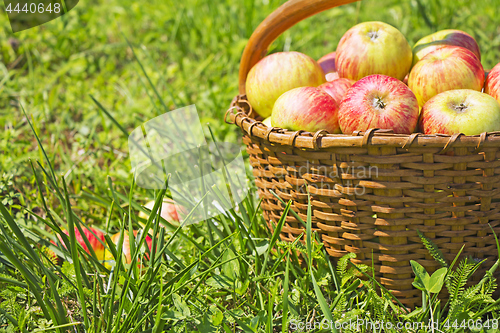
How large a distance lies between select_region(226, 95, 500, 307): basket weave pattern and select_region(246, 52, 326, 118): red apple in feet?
1.06

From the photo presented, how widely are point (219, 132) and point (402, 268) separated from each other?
53.8 inches

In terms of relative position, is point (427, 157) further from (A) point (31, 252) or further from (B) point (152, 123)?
(B) point (152, 123)

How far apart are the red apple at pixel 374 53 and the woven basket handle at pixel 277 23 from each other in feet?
0.72

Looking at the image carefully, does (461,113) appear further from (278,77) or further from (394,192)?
(278,77)

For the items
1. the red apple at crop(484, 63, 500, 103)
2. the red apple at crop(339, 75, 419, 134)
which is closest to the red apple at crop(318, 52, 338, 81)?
the red apple at crop(339, 75, 419, 134)

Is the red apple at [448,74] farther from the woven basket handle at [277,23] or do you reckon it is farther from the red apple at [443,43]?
the woven basket handle at [277,23]

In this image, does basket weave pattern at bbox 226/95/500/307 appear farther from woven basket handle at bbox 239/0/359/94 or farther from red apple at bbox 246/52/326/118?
woven basket handle at bbox 239/0/359/94

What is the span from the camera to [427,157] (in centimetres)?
104

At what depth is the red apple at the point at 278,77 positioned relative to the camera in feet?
5.12

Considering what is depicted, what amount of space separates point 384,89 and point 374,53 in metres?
0.30

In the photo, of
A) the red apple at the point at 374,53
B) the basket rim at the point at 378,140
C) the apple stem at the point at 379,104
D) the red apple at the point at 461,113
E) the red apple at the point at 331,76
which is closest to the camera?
the basket rim at the point at 378,140

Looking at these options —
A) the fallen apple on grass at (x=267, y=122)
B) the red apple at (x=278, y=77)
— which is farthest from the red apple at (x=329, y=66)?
the fallen apple on grass at (x=267, y=122)

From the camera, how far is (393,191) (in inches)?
43.2

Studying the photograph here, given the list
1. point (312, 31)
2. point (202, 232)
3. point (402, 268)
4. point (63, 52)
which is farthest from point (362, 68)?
point (63, 52)
